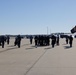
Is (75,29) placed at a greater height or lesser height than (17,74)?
greater

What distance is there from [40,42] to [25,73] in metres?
29.4

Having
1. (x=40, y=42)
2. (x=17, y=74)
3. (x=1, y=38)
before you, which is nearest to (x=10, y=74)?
(x=17, y=74)

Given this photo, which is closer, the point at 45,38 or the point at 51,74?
the point at 51,74

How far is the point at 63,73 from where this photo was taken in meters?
12.1

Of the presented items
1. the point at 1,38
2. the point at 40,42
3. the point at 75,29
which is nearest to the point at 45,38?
the point at 40,42

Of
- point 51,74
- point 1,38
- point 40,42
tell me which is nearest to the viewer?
point 51,74

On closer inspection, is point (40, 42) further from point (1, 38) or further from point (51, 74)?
point (51, 74)

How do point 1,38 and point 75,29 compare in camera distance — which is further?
point 1,38

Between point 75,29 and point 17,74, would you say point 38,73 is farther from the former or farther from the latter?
point 75,29

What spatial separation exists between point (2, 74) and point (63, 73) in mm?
2603

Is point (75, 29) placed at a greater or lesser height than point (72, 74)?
greater

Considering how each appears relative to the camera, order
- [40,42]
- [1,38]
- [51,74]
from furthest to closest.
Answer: [40,42], [1,38], [51,74]

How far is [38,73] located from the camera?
12.0 meters

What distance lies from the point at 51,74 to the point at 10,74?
1.72 meters
